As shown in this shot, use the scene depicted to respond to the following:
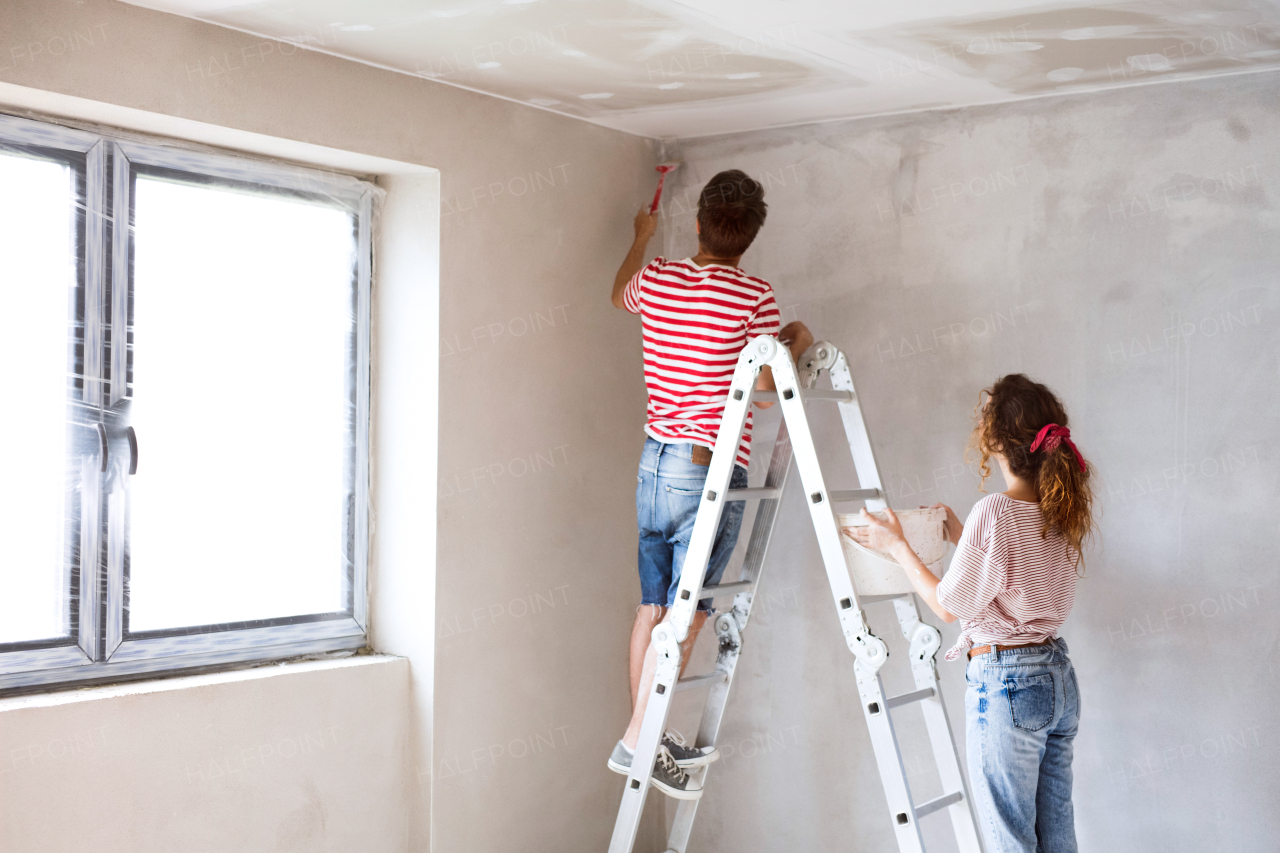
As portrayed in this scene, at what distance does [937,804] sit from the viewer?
2.51 m

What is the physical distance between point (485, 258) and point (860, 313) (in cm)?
113

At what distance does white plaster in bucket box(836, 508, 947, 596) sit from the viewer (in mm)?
2428

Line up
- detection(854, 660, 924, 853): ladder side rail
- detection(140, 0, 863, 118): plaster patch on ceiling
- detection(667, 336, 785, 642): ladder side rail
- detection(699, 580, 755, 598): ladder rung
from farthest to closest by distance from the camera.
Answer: detection(699, 580, 755, 598): ladder rung < detection(667, 336, 785, 642): ladder side rail < detection(854, 660, 924, 853): ladder side rail < detection(140, 0, 863, 118): plaster patch on ceiling

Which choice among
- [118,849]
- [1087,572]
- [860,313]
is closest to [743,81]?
[860,313]

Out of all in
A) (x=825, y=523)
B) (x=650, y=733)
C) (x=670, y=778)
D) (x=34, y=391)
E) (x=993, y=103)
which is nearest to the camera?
(x=34, y=391)

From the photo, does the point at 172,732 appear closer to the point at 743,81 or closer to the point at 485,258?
the point at 485,258

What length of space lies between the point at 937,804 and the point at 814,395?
40.1 inches

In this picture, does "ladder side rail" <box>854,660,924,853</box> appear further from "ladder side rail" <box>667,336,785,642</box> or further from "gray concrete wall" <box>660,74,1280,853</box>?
"gray concrete wall" <box>660,74,1280,853</box>

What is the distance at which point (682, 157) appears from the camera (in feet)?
11.5

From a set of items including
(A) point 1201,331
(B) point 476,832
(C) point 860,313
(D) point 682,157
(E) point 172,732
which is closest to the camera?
(E) point 172,732

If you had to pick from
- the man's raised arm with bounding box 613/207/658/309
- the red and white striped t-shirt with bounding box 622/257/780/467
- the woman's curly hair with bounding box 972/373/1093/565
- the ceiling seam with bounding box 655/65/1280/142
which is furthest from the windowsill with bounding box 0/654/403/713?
the ceiling seam with bounding box 655/65/1280/142

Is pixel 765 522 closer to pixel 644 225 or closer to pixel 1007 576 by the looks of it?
pixel 1007 576

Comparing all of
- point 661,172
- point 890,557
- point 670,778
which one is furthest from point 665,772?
point 661,172

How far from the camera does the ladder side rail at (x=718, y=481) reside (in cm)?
252
